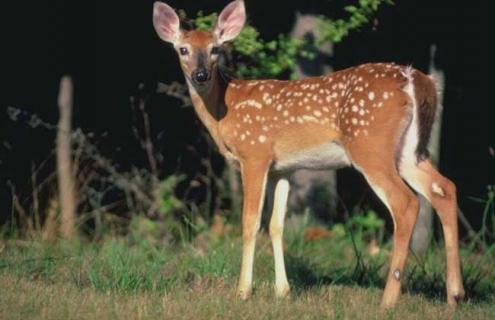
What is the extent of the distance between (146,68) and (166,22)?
133 inches

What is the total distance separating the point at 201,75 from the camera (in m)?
7.78

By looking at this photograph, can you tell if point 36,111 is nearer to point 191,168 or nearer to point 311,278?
point 191,168

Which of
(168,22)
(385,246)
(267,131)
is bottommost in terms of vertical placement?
(385,246)

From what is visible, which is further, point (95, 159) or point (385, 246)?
point (95, 159)

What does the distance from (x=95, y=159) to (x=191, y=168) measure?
56.0 inches

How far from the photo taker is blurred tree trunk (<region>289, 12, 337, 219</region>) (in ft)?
33.6

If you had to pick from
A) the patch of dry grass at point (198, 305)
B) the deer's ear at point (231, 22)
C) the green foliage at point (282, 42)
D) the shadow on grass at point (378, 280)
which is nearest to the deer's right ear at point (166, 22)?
the deer's ear at point (231, 22)

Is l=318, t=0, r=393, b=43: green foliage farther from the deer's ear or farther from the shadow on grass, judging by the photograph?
the shadow on grass

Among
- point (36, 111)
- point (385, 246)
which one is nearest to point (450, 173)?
point (385, 246)

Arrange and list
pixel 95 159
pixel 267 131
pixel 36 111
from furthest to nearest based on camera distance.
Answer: pixel 36 111, pixel 95 159, pixel 267 131

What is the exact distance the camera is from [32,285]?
6941 millimetres

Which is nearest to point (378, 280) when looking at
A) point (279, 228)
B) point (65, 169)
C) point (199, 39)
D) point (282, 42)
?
point (279, 228)

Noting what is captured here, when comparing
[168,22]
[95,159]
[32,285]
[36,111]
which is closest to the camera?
[32,285]

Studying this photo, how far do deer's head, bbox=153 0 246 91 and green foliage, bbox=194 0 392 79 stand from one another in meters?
0.50
